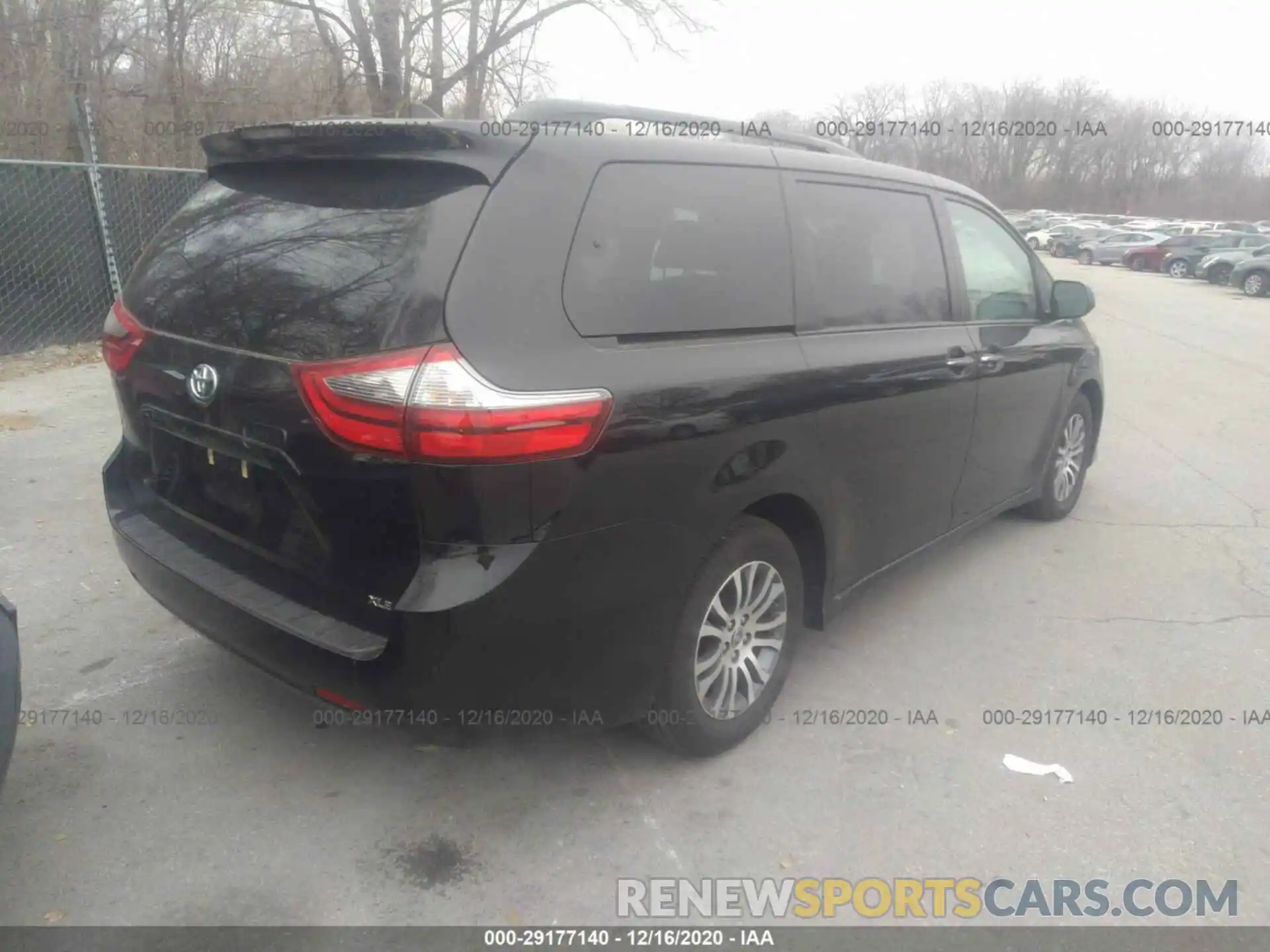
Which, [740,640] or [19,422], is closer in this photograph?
[740,640]

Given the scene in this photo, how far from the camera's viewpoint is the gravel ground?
8.32ft

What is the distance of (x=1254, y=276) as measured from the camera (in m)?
25.9

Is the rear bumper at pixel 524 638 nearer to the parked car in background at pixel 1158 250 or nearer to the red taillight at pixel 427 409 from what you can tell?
the red taillight at pixel 427 409

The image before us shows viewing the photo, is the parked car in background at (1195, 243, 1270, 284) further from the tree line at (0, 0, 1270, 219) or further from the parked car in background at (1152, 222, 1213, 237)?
the parked car in background at (1152, 222, 1213, 237)

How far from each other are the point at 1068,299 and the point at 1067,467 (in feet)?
3.61

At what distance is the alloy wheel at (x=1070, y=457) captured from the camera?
5309mm

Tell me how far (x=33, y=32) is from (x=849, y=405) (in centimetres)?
1163

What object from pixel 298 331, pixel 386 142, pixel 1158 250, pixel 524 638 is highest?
pixel 386 142

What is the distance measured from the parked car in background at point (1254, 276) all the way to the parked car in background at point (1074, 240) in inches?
639

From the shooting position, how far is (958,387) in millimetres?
3887

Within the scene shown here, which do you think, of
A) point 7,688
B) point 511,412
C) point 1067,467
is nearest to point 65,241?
point 7,688

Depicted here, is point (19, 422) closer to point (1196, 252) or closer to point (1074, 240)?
point (1196, 252)

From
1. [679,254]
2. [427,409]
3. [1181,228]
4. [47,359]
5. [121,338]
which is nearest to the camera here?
[427,409]

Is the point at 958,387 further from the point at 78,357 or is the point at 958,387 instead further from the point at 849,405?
the point at 78,357
